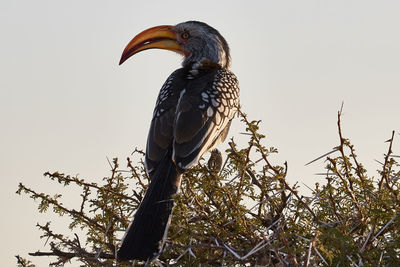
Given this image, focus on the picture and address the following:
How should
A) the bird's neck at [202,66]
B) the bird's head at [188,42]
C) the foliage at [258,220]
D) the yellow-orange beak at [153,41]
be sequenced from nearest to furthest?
the foliage at [258,220]
the bird's neck at [202,66]
the bird's head at [188,42]
the yellow-orange beak at [153,41]

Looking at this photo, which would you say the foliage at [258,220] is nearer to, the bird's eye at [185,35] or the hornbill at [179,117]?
the hornbill at [179,117]

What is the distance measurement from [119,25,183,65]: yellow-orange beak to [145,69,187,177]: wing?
46.9 inches

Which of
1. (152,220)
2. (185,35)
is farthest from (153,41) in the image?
(152,220)

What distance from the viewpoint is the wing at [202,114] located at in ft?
15.0

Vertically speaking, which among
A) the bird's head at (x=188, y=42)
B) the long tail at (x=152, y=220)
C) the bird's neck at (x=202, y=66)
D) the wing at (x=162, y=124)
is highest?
the bird's head at (x=188, y=42)

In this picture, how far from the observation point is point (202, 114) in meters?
4.89

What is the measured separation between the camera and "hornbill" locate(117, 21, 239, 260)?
3.91m

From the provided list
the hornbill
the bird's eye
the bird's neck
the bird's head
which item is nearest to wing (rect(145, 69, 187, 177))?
the hornbill

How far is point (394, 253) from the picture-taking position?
322 centimetres

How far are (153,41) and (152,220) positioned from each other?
3208 millimetres

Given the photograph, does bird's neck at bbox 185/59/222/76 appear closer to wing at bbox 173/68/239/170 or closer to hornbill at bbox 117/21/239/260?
hornbill at bbox 117/21/239/260

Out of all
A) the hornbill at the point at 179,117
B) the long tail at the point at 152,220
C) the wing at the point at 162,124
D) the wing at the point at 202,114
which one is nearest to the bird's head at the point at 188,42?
the hornbill at the point at 179,117

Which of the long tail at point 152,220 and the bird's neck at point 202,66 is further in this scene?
the bird's neck at point 202,66

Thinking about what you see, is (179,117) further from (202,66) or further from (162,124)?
(202,66)
